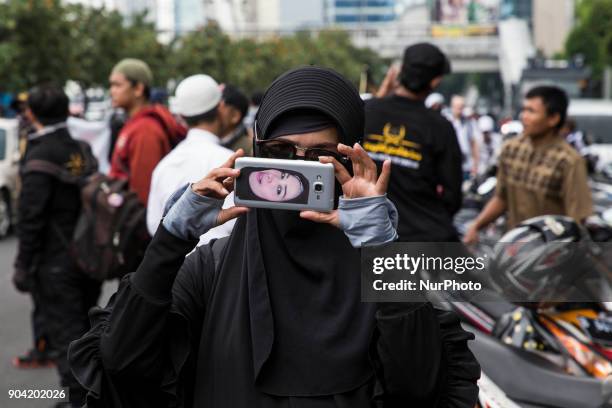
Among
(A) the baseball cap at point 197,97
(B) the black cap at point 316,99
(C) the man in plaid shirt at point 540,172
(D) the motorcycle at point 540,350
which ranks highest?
Answer: (B) the black cap at point 316,99

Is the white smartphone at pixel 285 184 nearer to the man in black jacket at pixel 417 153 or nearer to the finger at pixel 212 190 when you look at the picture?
the finger at pixel 212 190

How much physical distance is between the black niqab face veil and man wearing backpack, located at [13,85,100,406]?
3.79 m

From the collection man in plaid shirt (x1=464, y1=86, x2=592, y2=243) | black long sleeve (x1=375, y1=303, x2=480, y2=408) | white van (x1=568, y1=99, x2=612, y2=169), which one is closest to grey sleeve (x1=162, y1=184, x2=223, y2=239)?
black long sleeve (x1=375, y1=303, x2=480, y2=408)

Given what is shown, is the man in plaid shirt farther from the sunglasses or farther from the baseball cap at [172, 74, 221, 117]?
the sunglasses

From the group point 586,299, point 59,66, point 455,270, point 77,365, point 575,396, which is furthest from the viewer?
point 59,66

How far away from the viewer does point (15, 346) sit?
7.34m

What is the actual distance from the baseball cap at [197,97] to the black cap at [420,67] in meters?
0.98

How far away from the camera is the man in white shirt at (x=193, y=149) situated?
14.5 feet

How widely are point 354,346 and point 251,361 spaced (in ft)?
0.76

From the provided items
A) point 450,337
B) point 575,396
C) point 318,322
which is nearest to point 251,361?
point 318,322

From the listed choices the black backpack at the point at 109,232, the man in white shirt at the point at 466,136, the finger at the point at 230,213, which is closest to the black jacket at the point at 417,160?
the black backpack at the point at 109,232

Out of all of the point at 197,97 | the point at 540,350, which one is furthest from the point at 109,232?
the point at 540,350

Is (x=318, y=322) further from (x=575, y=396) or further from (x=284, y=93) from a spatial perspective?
(x=575, y=396)

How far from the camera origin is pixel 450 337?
2244mm
